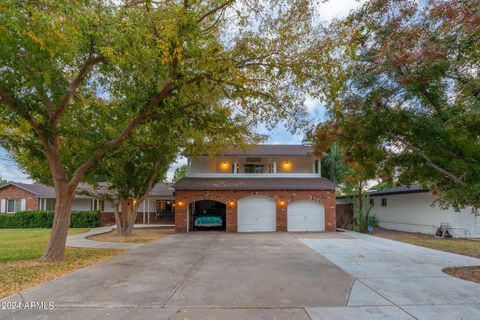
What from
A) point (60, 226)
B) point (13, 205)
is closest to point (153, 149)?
point (60, 226)

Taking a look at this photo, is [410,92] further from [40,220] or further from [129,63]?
[40,220]

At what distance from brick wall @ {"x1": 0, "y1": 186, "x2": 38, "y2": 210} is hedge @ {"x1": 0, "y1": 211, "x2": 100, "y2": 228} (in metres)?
2.84

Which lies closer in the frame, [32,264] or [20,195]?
[32,264]

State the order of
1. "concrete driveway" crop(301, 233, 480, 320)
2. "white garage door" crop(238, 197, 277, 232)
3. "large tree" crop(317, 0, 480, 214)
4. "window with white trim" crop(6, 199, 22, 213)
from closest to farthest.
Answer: "concrete driveway" crop(301, 233, 480, 320) < "large tree" crop(317, 0, 480, 214) < "white garage door" crop(238, 197, 277, 232) < "window with white trim" crop(6, 199, 22, 213)

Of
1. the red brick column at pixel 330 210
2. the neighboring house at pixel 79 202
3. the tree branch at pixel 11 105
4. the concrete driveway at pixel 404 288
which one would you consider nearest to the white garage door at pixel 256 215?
the red brick column at pixel 330 210

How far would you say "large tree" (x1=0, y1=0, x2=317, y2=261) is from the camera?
6836 millimetres

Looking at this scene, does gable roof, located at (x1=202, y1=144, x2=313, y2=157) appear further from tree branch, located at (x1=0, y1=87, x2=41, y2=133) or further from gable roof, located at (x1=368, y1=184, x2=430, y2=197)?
tree branch, located at (x1=0, y1=87, x2=41, y2=133)

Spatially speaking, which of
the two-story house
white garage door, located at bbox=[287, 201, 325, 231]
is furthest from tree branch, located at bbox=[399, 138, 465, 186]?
white garage door, located at bbox=[287, 201, 325, 231]

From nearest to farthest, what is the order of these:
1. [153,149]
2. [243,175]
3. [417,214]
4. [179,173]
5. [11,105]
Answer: [11,105] < [153,149] < [417,214] < [243,175] < [179,173]

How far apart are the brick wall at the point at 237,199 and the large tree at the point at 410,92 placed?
1081 cm

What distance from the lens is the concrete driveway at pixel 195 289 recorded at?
532cm

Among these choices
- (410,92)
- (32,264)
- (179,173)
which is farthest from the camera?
(179,173)

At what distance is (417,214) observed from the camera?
1969cm

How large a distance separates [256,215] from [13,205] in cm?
2196
